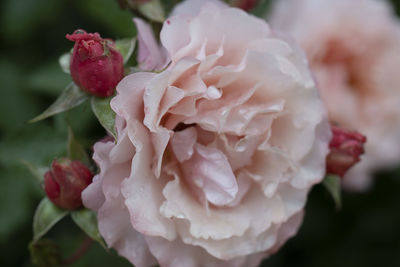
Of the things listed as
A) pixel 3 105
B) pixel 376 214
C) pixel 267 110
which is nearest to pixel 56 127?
pixel 3 105

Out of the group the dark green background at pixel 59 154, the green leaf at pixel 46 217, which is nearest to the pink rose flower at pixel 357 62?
the dark green background at pixel 59 154

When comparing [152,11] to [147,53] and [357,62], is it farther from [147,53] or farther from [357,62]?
[357,62]

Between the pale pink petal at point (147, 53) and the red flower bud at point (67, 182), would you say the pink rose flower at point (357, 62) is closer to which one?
the pale pink petal at point (147, 53)

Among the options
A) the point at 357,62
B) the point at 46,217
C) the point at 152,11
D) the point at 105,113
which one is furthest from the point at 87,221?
the point at 357,62

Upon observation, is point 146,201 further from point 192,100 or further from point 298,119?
point 298,119

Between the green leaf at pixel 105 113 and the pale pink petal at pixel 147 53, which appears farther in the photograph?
the pale pink petal at pixel 147 53
